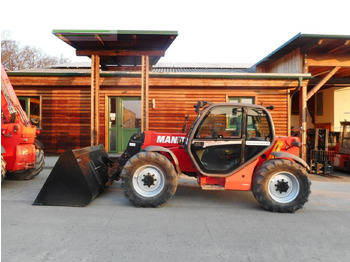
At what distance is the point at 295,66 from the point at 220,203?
28.5ft

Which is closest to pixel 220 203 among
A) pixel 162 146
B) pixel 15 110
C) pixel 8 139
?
pixel 162 146

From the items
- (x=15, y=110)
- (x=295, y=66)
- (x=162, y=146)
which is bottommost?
(x=162, y=146)

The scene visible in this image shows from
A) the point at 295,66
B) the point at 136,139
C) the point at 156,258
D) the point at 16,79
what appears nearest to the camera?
the point at 156,258

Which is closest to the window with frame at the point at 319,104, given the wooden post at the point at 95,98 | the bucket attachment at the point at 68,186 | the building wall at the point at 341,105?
the building wall at the point at 341,105

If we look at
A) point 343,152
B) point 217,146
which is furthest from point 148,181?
point 343,152

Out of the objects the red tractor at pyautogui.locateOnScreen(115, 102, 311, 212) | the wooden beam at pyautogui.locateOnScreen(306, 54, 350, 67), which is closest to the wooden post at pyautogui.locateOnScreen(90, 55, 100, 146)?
the red tractor at pyautogui.locateOnScreen(115, 102, 311, 212)

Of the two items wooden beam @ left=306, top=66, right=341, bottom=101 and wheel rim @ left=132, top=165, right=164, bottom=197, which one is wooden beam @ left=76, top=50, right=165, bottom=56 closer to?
wheel rim @ left=132, top=165, right=164, bottom=197

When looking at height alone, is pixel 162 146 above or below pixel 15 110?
below

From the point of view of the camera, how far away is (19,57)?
31562mm

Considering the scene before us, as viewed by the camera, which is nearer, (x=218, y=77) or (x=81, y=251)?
(x=81, y=251)

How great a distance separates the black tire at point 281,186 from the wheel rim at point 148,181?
5.68 feet

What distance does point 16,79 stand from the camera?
10008 millimetres

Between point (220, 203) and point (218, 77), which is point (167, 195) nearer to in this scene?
point (220, 203)

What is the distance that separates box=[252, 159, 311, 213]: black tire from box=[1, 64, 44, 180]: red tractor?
5.38m
